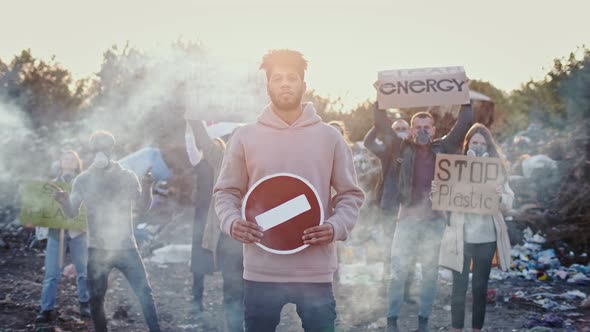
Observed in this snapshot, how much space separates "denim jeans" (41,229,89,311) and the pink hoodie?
4051mm

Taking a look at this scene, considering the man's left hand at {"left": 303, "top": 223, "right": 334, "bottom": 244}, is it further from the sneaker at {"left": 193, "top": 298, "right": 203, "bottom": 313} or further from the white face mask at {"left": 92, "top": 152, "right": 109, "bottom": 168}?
the sneaker at {"left": 193, "top": 298, "right": 203, "bottom": 313}

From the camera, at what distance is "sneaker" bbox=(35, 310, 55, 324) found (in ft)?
19.9

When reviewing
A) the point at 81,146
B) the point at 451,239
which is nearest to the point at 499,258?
the point at 451,239

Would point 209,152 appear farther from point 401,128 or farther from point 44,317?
point 44,317

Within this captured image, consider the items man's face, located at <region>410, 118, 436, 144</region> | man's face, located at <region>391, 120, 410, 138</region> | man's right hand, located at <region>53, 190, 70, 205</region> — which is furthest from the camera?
man's face, located at <region>391, 120, 410, 138</region>

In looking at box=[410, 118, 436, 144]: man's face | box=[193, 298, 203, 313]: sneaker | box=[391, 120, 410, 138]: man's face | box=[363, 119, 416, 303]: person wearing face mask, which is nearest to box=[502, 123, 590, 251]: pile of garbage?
box=[363, 119, 416, 303]: person wearing face mask

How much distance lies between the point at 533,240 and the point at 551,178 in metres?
2.77

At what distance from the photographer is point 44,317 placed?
610 centimetres

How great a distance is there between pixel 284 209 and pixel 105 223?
263 centimetres

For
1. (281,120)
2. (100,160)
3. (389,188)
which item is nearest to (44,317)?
(100,160)

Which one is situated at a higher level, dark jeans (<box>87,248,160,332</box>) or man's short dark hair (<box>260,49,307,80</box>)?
man's short dark hair (<box>260,49,307,80</box>)

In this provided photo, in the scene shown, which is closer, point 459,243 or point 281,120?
point 281,120

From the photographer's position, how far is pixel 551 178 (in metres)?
12.6

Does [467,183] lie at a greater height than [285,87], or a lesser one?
lesser
